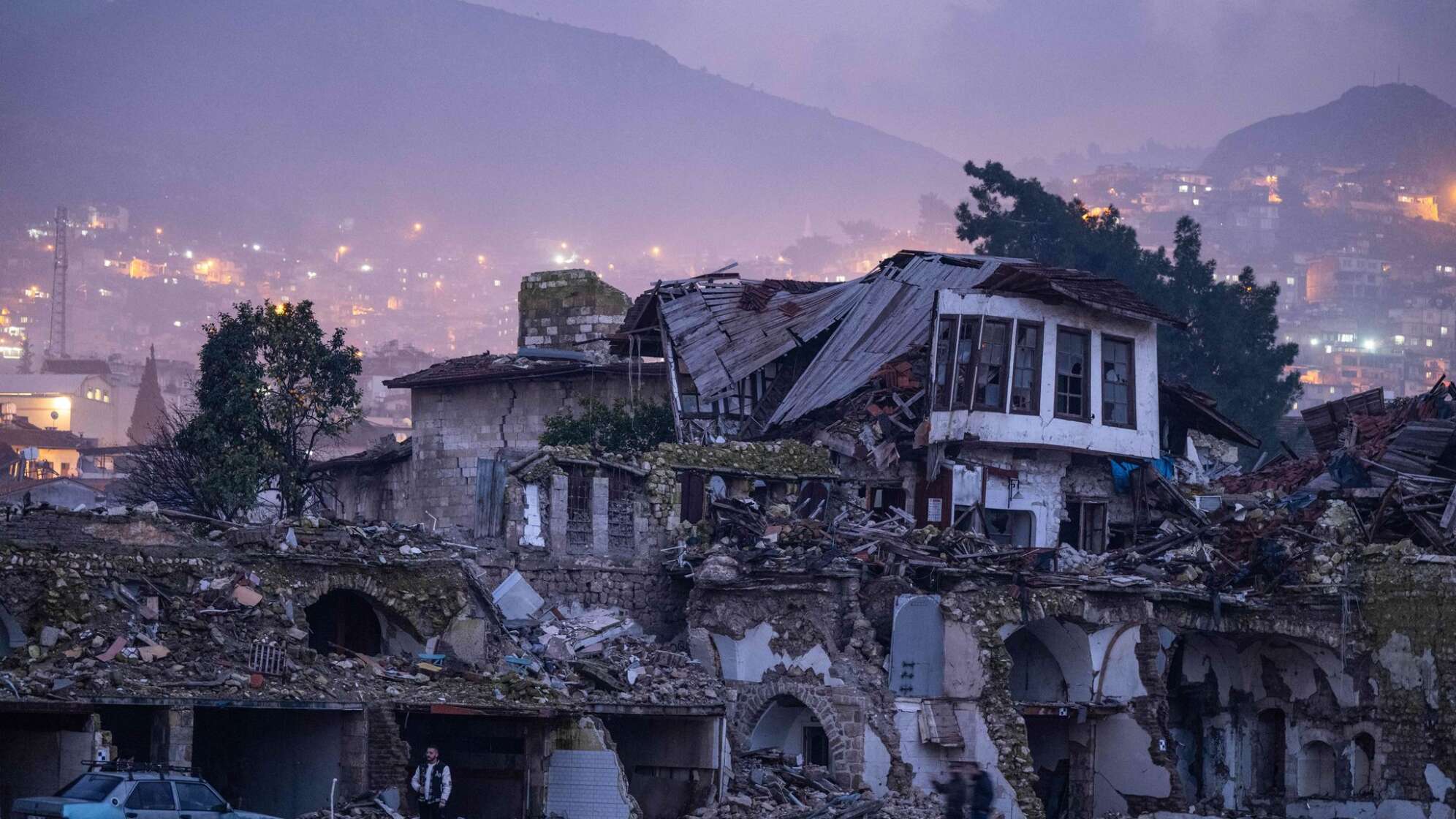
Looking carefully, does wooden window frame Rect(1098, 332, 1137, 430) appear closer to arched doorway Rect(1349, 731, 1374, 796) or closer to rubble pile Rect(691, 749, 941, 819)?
arched doorway Rect(1349, 731, 1374, 796)

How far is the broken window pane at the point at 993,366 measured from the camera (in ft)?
117

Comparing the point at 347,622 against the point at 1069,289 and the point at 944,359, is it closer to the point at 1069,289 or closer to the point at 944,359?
the point at 944,359

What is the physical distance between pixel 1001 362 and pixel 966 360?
743 mm

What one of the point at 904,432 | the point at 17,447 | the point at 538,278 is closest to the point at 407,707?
the point at 904,432

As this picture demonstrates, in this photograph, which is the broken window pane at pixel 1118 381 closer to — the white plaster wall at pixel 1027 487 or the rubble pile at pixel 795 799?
the white plaster wall at pixel 1027 487

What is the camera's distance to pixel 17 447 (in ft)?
247

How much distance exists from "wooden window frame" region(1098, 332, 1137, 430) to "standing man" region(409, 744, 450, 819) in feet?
58.0

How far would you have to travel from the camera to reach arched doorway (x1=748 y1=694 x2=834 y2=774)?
30.2m

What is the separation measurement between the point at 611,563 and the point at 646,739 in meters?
4.03

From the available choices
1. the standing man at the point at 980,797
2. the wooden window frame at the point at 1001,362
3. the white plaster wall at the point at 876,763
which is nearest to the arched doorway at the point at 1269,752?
the wooden window frame at the point at 1001,362

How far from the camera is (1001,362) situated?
36000 mm

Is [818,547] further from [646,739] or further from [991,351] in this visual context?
[991,351]

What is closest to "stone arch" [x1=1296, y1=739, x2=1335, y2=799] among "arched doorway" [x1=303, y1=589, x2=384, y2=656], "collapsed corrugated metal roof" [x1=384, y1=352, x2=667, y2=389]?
"collapsed corrugated metal roof" [x1=384, y1=352, x2=667, y2=389]

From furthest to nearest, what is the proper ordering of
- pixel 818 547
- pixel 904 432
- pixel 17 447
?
1. pixel 17 447
2. pixel 904 432
3. pixel 818 547
